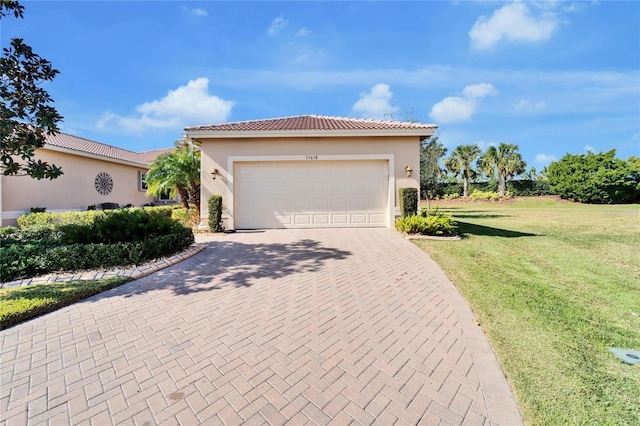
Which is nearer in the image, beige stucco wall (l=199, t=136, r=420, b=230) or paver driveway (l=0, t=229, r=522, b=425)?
paver driveway (l=0, t=229, r=522, b=425)

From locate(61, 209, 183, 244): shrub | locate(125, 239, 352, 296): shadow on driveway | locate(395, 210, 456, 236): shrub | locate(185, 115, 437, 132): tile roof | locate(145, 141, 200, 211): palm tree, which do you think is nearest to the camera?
locate(125, 239, 352, 296): shadow on driveway

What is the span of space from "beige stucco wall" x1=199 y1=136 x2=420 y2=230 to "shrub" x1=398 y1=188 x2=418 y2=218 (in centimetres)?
46

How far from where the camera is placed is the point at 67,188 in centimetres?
1380

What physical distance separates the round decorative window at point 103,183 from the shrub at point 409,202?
16.9 m

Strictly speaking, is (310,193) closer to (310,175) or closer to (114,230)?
(310,175)

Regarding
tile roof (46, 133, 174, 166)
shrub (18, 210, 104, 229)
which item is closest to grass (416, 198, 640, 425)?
tile roof (46, 133, 174, 166)

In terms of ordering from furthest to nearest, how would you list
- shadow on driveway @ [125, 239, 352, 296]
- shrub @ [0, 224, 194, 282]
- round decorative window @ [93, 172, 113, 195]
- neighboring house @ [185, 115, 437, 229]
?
round decorative window @ [93, 172, 113, 195] → neighboring house @ [185, 115, 437, 229] → shrub @ [0, 224, 194, 282] → shadow on driveway @ [125, 239, 352, 296]

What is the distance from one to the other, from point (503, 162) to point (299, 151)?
34.7 m

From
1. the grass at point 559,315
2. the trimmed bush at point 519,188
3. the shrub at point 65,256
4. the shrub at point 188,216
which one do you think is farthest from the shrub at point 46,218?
the trimmed bush at point 519,188

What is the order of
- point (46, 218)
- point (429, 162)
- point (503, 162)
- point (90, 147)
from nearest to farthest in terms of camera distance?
1. point (46, 218)
2. point (90, 147)
3. point (429, 162)
4. point (503, 162)

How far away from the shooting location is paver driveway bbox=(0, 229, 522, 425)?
7.20 feet

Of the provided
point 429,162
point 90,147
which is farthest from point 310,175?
point 90,147

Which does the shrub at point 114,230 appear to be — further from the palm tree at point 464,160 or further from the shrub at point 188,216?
the palm tree at point 464,160

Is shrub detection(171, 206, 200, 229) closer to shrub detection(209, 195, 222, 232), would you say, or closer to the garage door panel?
shrub detection(209, 195, 222, 232)
